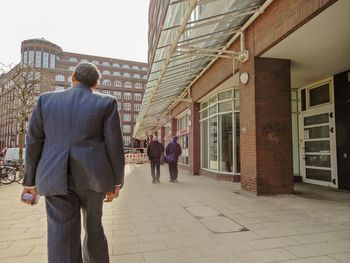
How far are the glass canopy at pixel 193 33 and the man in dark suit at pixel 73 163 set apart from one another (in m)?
3.97

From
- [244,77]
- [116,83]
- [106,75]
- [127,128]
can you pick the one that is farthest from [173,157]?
[106,75]

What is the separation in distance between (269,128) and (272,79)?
1.31 metres

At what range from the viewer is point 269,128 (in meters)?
7.69

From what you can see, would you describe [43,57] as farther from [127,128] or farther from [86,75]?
[86,75]

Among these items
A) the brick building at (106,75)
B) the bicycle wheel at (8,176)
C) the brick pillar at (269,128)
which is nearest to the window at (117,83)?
the brick building at (106,75)

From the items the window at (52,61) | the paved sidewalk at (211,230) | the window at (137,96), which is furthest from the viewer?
the window at (137,96)

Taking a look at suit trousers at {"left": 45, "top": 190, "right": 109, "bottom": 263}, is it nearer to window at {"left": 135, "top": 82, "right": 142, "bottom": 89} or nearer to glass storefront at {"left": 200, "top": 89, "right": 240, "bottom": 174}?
glass storefront at {"left": 200, "top": 89, "right": 240, "bottom": 174}

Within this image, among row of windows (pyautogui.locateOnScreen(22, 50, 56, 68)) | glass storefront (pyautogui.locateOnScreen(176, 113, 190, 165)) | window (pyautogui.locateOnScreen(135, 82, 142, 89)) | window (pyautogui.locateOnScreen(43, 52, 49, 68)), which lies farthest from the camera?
window (pyautogui.locateOnScreen(135, 82, 142, 89))

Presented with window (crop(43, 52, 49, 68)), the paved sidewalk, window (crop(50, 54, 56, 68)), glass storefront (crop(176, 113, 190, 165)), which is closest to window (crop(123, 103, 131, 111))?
window (crop(50, 54, 56, 68))

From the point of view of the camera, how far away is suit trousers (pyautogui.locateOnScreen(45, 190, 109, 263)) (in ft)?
7.09

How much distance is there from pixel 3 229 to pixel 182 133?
13.8 metres

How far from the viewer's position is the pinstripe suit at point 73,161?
217cm

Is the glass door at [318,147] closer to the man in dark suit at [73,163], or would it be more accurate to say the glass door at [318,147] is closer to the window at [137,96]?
the man in dark suit at [73,163]

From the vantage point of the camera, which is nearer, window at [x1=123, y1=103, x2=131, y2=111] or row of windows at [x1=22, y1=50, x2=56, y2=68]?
row of windows at [x1=22, y1=50, x2=56, y2=68]
